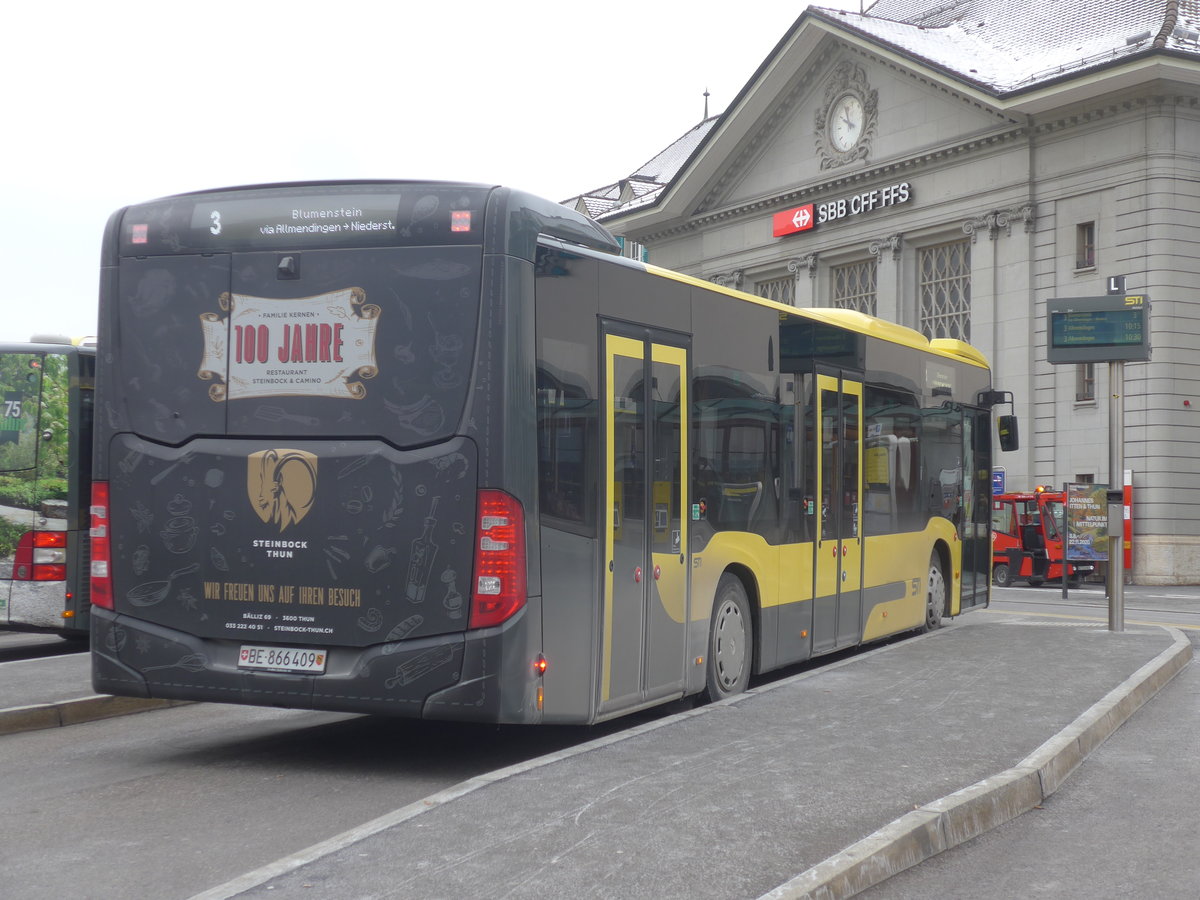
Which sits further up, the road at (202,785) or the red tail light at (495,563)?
the red tail light at (495,563)

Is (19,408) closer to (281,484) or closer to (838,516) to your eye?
(281,484)

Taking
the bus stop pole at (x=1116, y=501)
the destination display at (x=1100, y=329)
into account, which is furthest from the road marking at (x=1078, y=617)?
the destination display at (x=1100, y=329)

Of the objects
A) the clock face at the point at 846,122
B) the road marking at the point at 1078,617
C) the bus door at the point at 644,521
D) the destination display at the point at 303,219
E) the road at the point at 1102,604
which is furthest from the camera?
the clock face at the point at 846,122

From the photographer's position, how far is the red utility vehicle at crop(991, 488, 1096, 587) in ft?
103

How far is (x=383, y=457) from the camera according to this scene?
24.1ft

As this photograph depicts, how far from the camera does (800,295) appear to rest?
44500 mm

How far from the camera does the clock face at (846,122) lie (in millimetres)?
42375

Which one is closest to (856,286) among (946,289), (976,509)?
(946,289)

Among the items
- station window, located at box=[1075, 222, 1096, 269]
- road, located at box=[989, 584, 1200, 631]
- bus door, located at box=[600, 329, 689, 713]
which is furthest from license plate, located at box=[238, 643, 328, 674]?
station window, located at box=[1075, 222, 1096, 269]

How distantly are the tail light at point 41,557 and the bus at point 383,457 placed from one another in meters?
5.00

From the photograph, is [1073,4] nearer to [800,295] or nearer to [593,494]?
[800,295]

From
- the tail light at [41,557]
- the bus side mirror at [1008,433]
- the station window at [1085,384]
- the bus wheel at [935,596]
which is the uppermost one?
the station window at [1085,384]

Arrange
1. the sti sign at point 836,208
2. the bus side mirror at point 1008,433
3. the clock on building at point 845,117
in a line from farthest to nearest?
the clock on building at point 845,117, the sti sign at point 836,208, the bus side mirror at point 1008,433

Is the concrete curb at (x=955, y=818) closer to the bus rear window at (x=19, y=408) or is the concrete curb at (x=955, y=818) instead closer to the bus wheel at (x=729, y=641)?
the bus wheel at (x=729, y=641)
